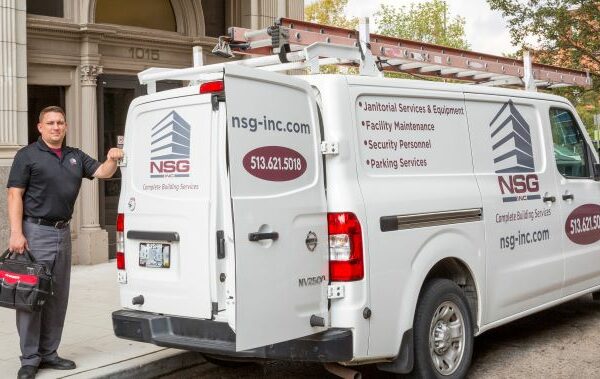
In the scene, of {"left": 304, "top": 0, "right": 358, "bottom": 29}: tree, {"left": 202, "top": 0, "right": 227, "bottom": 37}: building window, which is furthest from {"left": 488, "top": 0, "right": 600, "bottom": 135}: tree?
{"left": 304, "top": 0, "right": 358, "bottom": 29}: tree

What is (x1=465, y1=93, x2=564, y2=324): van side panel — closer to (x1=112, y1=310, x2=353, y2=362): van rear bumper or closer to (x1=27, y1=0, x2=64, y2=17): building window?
(x1=112, y1=310, x2=353, y2=362): van rear bumper

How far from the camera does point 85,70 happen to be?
1098 cm

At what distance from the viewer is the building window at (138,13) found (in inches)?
460

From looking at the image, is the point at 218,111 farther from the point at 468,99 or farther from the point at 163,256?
the point at 468,99

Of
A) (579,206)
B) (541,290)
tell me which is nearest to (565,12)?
(579,206)

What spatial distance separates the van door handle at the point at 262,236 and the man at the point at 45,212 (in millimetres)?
1592

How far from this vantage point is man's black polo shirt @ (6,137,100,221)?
5395 mm

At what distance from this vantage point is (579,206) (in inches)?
269

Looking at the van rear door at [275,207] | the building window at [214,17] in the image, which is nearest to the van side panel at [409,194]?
the van rear door at [275,207]

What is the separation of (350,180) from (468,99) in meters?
1.59

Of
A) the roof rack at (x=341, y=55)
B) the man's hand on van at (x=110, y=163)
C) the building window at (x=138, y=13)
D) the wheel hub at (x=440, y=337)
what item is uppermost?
the building window at (x=138, y=13)

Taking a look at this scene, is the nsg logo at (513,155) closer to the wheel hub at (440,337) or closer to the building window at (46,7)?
the wheel hub at (440,337)

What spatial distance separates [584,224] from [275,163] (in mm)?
3752

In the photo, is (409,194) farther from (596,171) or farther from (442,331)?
(596,171)
